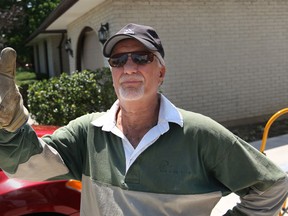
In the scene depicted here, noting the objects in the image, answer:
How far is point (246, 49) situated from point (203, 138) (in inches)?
331

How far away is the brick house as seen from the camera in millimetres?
8414

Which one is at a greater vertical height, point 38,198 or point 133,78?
point 133,78

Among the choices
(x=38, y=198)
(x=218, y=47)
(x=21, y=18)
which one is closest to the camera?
(x=38, y=198)

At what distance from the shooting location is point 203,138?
5.25 ft

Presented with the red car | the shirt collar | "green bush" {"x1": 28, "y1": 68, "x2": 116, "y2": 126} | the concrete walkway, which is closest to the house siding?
"green bush" {"x1": 28, "y1": 68, "x2": 116, "y2": 126}

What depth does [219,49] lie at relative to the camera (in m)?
9.13

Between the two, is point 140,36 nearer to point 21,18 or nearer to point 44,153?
point 44,153

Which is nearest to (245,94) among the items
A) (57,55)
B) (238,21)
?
(238,21)

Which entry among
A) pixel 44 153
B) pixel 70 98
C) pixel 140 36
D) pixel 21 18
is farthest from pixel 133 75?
pixel 21 18

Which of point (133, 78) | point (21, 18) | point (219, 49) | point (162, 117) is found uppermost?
point (21, 18)

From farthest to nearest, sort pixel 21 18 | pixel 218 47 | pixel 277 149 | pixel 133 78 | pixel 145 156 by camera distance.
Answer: pixel 21 18, pixel 218 47, pixel 277 149, pixel 133 78, pixel 145 156

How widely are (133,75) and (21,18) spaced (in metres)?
26.3

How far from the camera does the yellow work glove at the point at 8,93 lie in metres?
1.45

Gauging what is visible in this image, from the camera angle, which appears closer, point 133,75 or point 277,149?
point 133,75
